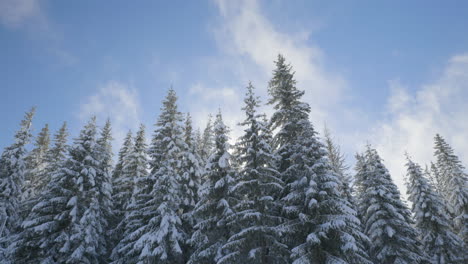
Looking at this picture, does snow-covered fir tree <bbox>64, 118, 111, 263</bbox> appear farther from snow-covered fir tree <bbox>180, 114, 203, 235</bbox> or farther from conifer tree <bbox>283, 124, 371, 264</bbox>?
conifer tree <bbox>283, 124, 371, 264</bbox>

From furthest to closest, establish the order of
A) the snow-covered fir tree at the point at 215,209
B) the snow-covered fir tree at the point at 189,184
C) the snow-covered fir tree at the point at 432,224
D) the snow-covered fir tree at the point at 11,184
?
the snow-covered fir tree at the point at 11,184
the snow-covered fir tree at the point at 432,224
the snow-covered fir tree at the point at 189,184
the snow-covered fir tree at the point at 215,209

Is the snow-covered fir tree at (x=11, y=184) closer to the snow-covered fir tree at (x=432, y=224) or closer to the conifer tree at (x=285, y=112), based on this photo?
the conifer tree at (x=285, y=112)

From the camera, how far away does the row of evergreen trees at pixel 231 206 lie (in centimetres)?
1473

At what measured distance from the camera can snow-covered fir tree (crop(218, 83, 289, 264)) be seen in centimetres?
1466

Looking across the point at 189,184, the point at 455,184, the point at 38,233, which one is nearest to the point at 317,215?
the point at 189,184

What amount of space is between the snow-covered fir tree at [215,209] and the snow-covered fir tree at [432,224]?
751 inches

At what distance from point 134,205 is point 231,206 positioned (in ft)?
26.8

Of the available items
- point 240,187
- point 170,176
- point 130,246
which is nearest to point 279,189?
point 240,187

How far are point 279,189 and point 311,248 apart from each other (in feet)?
12.6

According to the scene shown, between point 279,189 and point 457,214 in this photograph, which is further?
point 457,214

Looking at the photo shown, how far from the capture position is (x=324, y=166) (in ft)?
49.6

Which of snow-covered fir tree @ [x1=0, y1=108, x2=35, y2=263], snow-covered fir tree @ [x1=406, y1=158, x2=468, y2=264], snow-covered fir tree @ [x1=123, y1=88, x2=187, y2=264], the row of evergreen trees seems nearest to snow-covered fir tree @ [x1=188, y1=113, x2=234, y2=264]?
the row of evergreen trees

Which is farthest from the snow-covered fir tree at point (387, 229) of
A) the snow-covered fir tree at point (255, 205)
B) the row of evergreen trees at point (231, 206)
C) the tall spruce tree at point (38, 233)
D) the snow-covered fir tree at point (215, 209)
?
the tall spruce tree at point (38, 233)

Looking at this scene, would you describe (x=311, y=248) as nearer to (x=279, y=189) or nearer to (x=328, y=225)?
(x=328, y=225)
